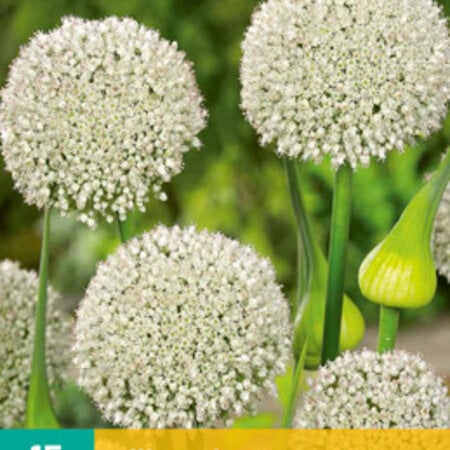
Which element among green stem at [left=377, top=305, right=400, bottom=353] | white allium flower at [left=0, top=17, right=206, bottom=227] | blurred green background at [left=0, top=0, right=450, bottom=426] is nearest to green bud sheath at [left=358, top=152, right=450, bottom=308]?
green stem at [left=377, top=305, right=400, bottom=353]

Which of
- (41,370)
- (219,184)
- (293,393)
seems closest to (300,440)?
(293,393)

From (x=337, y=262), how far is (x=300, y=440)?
12 cm

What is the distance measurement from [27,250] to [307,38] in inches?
109

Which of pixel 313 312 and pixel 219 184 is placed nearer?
pixel 313 312

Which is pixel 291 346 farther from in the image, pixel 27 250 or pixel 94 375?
pixel 27 250

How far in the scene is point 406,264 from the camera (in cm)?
66

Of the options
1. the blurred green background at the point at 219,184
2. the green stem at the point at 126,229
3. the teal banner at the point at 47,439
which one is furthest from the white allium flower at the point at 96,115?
the blurred green background at the point at 219,184

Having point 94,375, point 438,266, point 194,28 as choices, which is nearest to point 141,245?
point 94,375

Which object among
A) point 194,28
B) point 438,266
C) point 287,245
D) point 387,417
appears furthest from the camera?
point 287,245

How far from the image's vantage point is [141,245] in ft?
→ 2.08

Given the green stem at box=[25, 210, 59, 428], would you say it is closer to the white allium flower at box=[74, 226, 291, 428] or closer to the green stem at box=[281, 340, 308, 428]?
the white allium flower at box=[74, 226, 291, 428]

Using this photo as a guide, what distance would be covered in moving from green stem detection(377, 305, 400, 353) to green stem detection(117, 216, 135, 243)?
0.16 m

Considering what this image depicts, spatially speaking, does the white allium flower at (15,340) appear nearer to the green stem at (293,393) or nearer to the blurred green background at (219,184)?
the green stem at (293,393)

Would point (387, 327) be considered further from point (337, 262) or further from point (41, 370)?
point (41, 370)
